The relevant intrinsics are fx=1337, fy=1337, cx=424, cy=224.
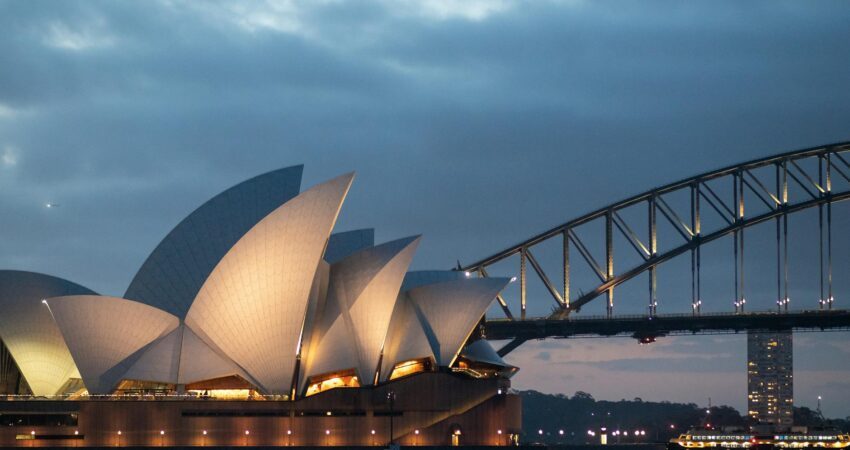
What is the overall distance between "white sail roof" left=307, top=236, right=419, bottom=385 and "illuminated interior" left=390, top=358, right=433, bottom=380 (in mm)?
4327

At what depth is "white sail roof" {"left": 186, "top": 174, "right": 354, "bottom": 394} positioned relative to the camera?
249 ft

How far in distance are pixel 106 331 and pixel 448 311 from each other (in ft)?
69.3

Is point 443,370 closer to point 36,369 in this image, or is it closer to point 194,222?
point 194,222

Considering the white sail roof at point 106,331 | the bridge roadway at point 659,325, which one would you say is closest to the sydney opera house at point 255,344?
the white sail roof at point 106,331

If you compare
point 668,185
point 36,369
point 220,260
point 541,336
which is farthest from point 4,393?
point 668,185

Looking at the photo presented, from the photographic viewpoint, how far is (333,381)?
83.4 metres

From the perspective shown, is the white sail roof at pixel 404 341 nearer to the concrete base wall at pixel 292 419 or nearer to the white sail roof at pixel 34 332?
the concrete base wall at pixel 292 419

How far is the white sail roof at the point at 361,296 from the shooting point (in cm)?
7988

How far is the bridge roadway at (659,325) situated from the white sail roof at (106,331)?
47.2 meters

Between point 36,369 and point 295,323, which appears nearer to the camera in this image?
point 295,323

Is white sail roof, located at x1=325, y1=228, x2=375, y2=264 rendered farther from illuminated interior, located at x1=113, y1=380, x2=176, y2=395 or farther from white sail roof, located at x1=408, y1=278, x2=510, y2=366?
illuminated interior, located at x1=113, y1=380, x2=176, y2=395

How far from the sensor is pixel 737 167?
12362cm

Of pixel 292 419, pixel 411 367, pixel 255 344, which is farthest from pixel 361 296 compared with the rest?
pixel 292 419

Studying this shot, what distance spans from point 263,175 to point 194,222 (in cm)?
542
